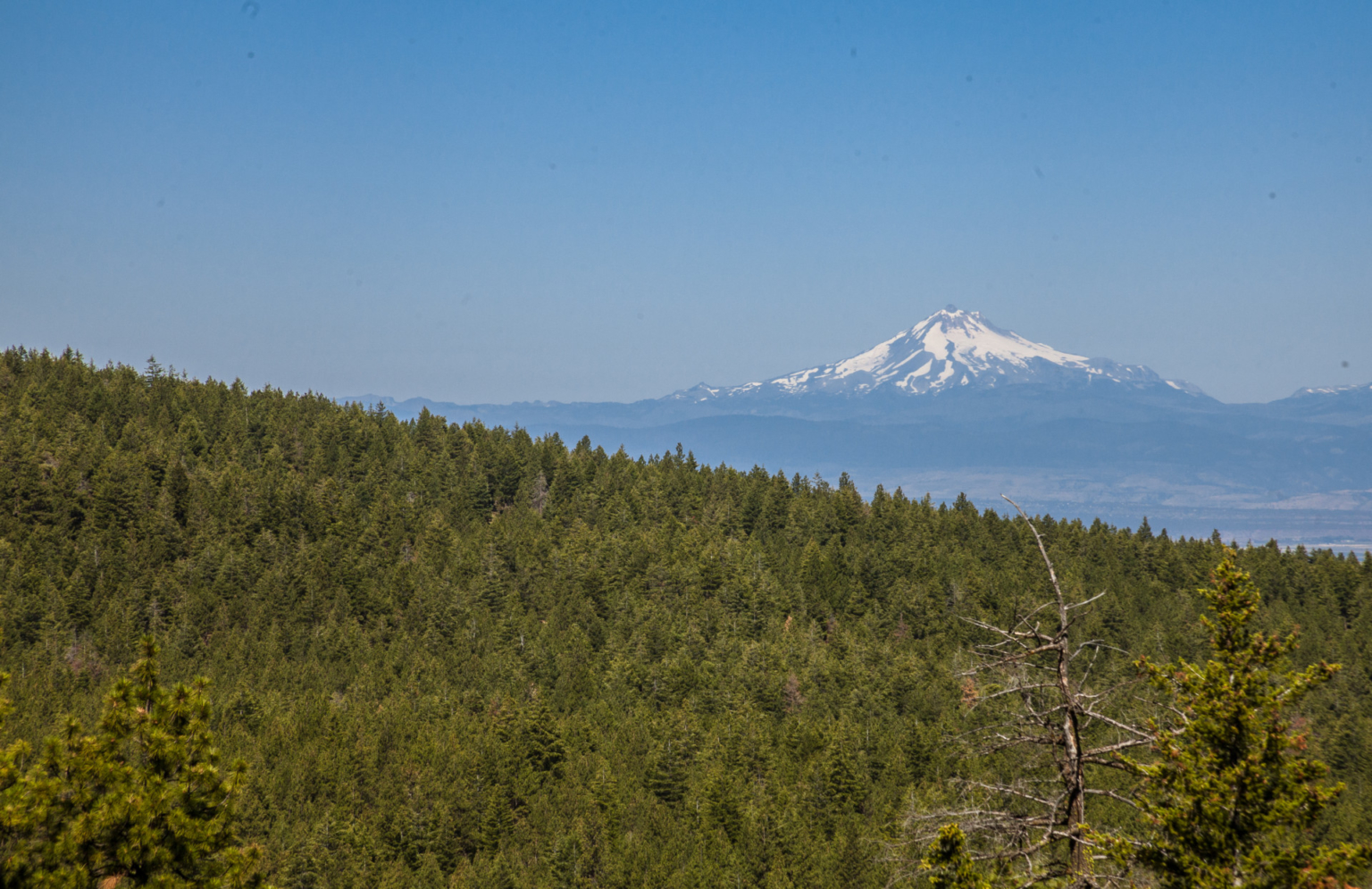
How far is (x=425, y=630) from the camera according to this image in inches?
4309

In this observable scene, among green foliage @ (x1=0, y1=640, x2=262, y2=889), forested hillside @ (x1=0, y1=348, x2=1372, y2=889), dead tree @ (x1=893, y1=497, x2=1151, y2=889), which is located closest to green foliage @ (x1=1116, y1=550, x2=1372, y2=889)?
dead tree @ (x1=893, y1=497, x2=1151, y2=889)

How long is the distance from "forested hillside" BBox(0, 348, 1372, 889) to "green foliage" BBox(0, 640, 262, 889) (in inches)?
1295

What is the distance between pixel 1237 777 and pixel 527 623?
102582 mm

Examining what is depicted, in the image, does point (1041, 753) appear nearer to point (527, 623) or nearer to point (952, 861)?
point (952, 861)

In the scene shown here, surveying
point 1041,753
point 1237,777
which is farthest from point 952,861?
point 1237,777

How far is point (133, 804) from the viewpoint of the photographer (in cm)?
1864

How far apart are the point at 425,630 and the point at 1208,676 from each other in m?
104

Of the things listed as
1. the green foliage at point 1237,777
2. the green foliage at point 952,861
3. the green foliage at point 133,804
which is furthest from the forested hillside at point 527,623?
the green foliage at point 952,861

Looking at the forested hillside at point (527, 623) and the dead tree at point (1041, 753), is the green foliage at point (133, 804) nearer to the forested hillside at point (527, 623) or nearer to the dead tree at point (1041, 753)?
the dead tree at point (1041, 753)

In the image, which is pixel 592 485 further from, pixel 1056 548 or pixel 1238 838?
pixel 1238 838

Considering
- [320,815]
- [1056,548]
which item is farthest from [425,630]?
[1056,548]

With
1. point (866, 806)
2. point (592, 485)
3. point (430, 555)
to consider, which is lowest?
point (866, 806)

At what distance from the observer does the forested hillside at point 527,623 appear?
2608 inches

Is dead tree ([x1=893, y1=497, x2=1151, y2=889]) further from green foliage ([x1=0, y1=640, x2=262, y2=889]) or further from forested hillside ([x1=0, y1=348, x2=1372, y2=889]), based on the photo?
forested hillside ([x1=0, y1=348, x2=1372, y2=889])
